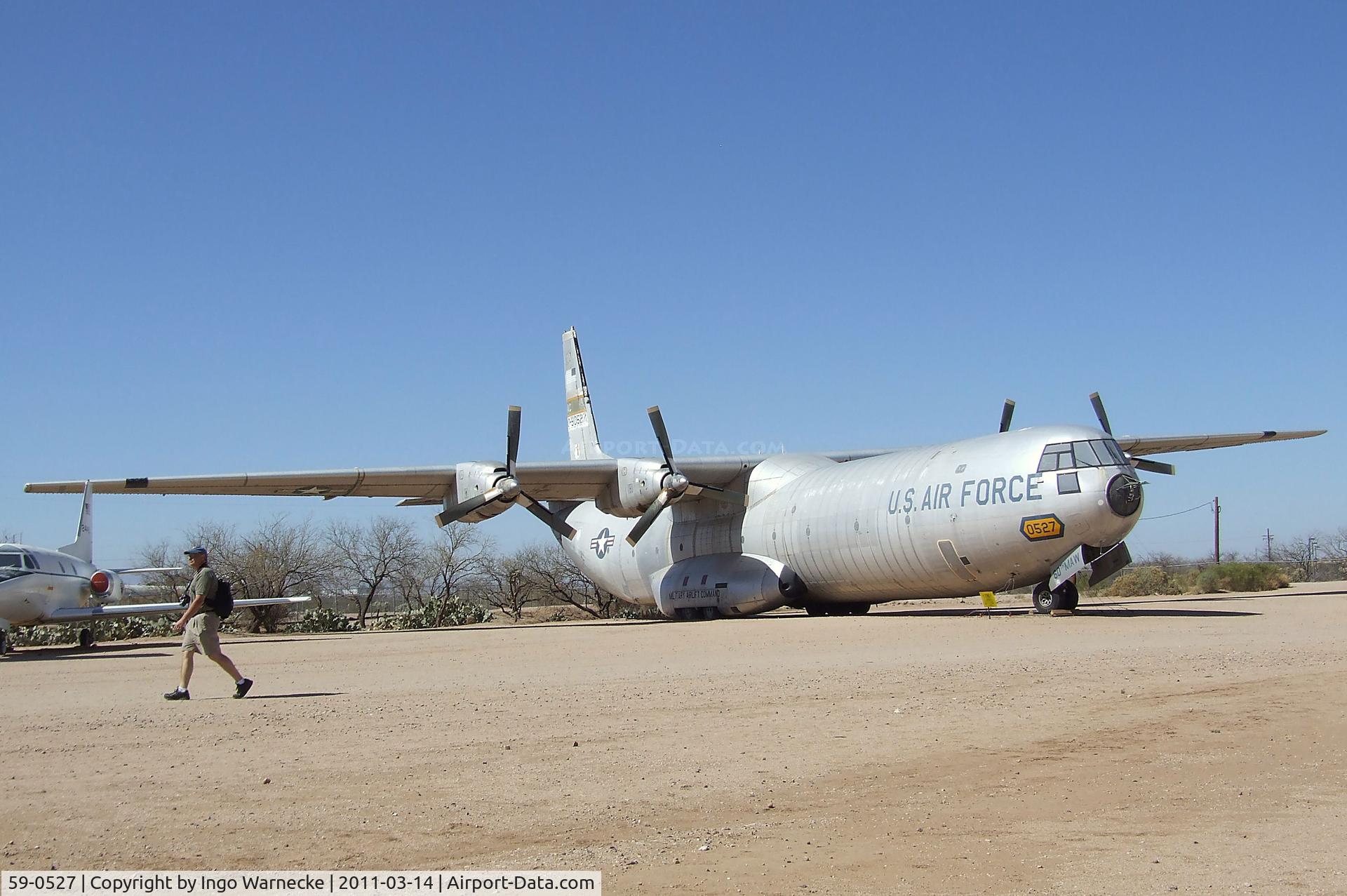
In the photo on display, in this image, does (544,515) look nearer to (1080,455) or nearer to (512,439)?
(512,439)

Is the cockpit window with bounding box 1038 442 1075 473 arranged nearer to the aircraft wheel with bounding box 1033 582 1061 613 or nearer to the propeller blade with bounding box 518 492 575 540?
the aircraft wheel with bounding box 1033 582 1061 613

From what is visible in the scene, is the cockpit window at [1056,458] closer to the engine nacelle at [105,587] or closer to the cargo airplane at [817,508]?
the cargo airplane at [817,508]

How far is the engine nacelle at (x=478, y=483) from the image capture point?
2788 cm

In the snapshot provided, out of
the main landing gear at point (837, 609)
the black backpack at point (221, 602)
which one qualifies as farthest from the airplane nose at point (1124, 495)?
the black backpack at point (221, 602)

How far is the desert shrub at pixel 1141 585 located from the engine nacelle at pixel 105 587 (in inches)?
1284

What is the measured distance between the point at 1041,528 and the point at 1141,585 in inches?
1003

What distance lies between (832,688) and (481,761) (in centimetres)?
460

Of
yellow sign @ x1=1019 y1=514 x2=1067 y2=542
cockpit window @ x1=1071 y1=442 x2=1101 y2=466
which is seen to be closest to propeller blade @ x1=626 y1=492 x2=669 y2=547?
yellow sign @ x1=1019 y1=514 x2=1067 y2=542

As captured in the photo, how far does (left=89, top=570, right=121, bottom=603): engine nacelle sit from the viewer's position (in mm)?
24634

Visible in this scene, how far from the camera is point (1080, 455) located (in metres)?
21.2

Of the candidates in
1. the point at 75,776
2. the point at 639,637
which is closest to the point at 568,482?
the point at 639,637

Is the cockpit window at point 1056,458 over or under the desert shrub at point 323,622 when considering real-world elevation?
over

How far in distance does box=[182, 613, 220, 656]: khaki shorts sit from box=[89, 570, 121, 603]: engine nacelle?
14.6 metres


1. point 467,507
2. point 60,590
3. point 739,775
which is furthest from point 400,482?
point 739,775
